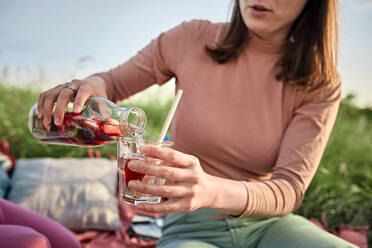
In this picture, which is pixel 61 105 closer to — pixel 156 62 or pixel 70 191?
pixel 156 62

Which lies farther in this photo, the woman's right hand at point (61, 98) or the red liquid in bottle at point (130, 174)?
the woman's right hand at point (61, 98)

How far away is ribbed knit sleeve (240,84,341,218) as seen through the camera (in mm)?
1160

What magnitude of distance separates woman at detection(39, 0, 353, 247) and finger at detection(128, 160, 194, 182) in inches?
17.0

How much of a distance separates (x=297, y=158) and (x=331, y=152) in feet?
8.18

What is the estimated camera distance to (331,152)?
3604 mm

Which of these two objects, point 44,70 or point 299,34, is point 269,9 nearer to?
point 299,34

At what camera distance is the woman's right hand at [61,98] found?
1109 mm

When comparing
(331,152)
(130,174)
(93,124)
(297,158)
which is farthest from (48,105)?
(331,152)

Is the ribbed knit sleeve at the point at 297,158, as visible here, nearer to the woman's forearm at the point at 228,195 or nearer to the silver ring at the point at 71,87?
the woman's forearm at the point at 228,195

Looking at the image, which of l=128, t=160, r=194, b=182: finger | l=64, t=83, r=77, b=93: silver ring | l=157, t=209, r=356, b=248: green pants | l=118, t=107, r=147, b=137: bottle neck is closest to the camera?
l=128, t=160, r=194, b=182: finger

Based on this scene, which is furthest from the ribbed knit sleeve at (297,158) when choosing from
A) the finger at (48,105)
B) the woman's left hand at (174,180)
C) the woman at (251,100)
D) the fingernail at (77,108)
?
the finger at (48,105)

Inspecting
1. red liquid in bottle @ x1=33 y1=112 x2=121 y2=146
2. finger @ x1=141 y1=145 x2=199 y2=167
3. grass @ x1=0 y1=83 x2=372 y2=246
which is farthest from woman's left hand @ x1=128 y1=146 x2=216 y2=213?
grass @ x1=0 y1=83 x2=372 y2=246

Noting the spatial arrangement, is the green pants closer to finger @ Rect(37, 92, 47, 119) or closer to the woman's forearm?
the woman's forearm

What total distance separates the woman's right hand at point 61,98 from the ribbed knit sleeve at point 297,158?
0.58 m
